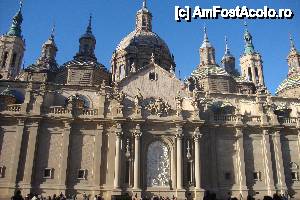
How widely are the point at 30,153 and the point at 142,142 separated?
11112 millimetres

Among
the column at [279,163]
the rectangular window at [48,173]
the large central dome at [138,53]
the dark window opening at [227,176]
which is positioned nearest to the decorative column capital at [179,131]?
the dark window opening at [227,176]

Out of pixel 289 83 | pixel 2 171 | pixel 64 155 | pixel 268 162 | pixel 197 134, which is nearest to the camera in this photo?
pixel 2 171

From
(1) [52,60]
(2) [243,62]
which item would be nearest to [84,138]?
(1) [52,60]

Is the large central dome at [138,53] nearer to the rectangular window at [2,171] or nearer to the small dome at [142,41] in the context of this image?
the small dome at [142,41]

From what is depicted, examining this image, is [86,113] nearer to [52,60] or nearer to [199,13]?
[199,13]

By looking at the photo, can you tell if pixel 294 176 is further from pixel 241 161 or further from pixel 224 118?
pixel 224 118

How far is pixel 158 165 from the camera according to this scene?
115ft

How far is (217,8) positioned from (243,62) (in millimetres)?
40710

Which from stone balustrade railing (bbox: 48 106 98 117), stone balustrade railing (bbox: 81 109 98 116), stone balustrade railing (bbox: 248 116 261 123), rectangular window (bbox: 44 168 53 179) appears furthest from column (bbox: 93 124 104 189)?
stone balustrade railing (bbox: 248 116 261 123)

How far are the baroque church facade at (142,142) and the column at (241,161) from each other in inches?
4.2

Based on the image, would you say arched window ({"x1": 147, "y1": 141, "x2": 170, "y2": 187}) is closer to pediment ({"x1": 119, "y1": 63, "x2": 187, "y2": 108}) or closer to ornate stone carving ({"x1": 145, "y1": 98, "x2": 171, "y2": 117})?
ornate stone carving ({"x1": 145, "y1": 98, "x2": 171, "y2": 117})

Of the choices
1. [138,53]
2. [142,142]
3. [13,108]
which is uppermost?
[138,53]

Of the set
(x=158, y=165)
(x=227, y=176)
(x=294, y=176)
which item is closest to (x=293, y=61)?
(x=294, y=176)

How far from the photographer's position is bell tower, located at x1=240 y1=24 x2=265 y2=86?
60.4 m
